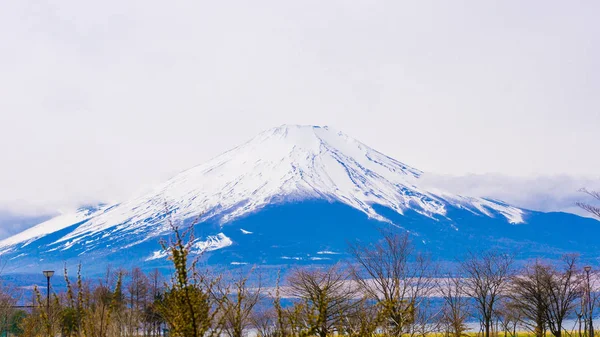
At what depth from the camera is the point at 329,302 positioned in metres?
18.8

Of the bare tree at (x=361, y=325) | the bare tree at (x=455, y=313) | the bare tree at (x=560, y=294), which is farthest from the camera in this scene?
the bare tree at (x=560, y=294)

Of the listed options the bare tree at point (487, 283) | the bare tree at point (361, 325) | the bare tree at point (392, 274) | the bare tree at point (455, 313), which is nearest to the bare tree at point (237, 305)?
the bare tree at point (361, 325)

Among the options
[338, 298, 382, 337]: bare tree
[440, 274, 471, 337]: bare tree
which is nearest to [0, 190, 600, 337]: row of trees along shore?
[338, 298, 382, 337]: bare tree

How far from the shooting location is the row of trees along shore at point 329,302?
6.61 metres

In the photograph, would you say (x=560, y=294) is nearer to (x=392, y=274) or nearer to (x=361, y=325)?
(x=392, y=274)

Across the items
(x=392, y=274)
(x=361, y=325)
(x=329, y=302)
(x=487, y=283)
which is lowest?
(x=487, y=283)

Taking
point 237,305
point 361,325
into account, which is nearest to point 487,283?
point 361,325

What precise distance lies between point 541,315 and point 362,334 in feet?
86.6

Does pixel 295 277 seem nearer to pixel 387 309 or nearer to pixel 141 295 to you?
pixel 141 295

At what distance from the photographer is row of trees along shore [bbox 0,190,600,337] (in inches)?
260

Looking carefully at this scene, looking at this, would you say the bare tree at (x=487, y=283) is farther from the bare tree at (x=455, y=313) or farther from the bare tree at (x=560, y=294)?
the bare tree at (x=560, y=294)

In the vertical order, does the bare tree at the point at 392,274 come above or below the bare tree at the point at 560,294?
above

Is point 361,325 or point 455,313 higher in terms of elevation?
point 361,325

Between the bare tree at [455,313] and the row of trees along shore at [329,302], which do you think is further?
the bare tree at [455,313]
